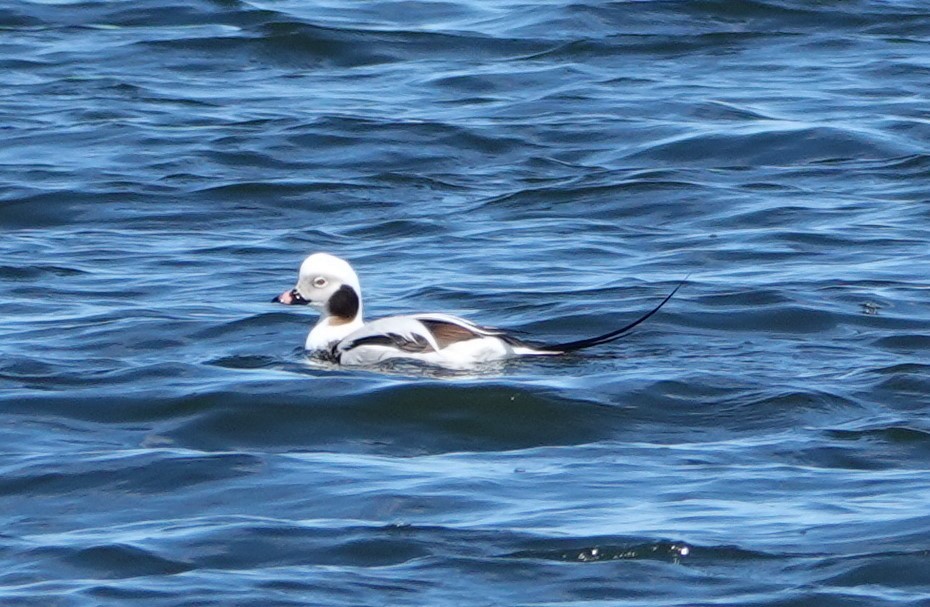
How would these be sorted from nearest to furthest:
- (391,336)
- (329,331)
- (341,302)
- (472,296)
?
(391,336), (329,331), (341,302), (472,296)

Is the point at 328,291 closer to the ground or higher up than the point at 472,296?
higher up

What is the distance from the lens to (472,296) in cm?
1144

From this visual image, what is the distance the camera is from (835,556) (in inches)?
266

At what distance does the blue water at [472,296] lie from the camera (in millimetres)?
6910

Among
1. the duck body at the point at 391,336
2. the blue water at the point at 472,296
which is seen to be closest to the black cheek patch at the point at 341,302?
the duck body at the point at 391,336

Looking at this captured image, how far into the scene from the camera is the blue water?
691cm

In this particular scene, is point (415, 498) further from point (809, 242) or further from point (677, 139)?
point (677, 139)

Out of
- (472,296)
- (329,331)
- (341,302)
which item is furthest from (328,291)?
(472,296)

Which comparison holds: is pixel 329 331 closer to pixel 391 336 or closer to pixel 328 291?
pixel 328 291

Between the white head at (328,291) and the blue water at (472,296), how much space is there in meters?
0.26

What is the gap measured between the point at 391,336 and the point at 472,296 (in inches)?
69.2

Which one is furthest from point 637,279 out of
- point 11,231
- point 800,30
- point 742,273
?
point 800,30

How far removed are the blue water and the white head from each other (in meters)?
0.26

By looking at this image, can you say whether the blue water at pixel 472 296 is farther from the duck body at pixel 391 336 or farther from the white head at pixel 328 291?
the white head at pixel 328 291
